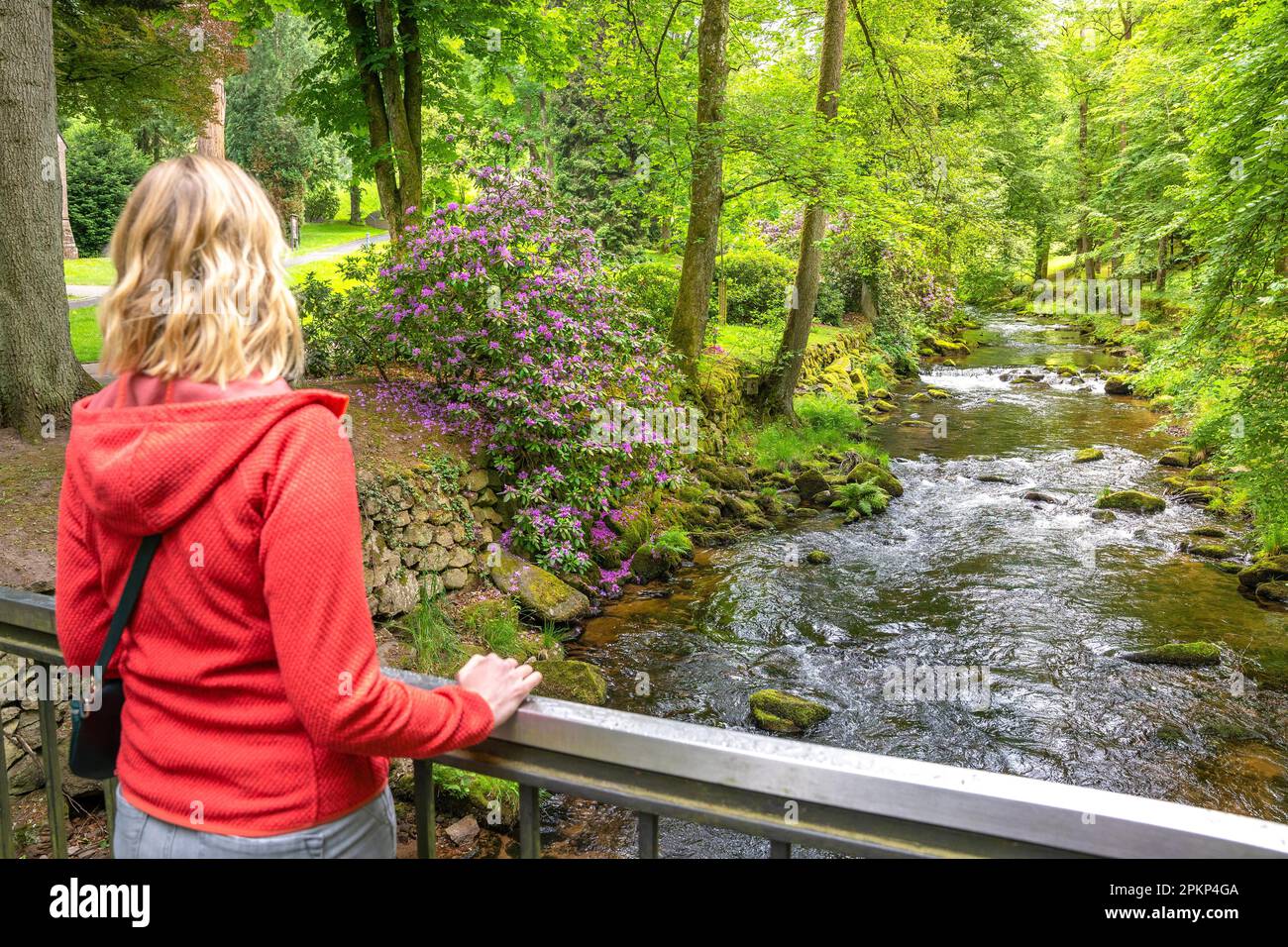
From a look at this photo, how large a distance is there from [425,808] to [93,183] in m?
31.8

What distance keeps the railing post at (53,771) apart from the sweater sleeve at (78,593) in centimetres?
76

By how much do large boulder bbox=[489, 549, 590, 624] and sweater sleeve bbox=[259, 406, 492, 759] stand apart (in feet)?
22.6

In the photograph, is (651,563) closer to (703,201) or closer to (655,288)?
(703,201)

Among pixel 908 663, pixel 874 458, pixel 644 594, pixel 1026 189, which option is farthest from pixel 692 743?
pixel 1026 189

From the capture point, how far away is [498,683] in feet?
5.13

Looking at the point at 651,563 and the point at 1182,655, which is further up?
the point at 651,563

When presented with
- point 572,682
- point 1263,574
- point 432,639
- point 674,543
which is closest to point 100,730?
point 572,682

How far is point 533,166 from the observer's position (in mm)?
10375

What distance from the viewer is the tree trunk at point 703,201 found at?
12320 millimetres

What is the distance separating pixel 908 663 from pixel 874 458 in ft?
23.4

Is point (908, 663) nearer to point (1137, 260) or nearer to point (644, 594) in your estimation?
point (644, 594)

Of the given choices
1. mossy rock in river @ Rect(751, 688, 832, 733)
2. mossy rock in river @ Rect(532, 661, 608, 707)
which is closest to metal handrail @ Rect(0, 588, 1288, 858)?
mossy rock in river @ Rect(532, 661, 608, 707)

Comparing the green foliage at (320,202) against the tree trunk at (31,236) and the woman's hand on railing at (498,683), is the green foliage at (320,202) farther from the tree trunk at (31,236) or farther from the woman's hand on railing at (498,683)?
the woman's hand on railing at (498,683)

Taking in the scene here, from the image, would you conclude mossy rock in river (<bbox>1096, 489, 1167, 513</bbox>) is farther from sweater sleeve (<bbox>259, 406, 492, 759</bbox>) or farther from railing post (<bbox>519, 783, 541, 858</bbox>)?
sweater sleeve (<bbox>259, 406, 492, 759</bbox>)
